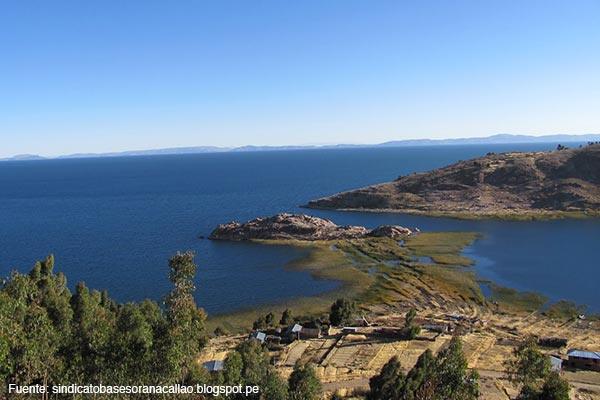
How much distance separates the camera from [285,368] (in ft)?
131

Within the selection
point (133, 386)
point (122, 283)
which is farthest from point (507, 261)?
point (133, 386)

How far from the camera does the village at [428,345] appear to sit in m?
37.5

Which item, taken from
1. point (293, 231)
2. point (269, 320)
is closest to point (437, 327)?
point (269, 320)

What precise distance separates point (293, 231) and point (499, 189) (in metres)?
73.0

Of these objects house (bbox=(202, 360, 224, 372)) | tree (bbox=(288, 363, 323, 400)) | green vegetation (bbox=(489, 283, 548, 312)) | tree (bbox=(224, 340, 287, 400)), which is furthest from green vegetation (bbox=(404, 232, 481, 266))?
tree (bbox=(288, 363, 323, 400))

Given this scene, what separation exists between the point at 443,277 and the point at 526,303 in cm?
1327

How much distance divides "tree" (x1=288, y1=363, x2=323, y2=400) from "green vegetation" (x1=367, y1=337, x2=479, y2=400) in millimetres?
5057

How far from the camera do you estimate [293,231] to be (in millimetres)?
102688

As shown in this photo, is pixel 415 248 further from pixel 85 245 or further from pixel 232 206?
pixel 232 206

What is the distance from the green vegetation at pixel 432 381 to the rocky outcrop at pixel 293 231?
6765 cm

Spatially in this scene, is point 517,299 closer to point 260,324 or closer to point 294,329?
point 294,329

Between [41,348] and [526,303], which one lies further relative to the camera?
[526,303]

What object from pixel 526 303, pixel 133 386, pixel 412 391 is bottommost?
pixel 526 303

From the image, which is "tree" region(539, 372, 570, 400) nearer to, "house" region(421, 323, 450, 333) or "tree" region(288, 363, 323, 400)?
"tree" region(288, 363, 323, 400)
